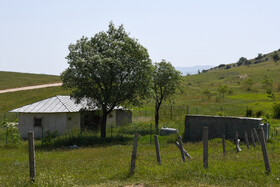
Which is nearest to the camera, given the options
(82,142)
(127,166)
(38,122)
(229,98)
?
(127,166)

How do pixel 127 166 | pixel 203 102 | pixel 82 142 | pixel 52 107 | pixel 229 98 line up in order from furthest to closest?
Result: pixel 229 98, pixel 203 102, pixel 52 107, pixel 82 142, pixel 127 166

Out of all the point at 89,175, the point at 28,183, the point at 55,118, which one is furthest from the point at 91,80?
the point at 28,183

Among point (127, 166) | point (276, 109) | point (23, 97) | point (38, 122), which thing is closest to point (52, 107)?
point (38, 122)

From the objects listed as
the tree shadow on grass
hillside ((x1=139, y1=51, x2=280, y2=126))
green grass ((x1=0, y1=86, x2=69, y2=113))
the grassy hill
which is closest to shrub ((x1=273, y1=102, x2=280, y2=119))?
hillside ((x1=139, y1=51, x2=280, y2=126))

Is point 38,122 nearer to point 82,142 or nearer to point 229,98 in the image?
point 82,142

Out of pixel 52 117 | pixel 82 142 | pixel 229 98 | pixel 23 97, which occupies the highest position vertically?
pixel 23 97

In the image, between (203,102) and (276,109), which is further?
(203,102)

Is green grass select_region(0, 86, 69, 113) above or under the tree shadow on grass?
above

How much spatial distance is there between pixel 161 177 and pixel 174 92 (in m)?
22.8

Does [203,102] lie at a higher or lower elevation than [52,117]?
higher

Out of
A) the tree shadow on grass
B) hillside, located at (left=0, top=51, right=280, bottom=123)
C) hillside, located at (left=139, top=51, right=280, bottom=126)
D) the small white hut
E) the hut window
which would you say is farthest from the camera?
hillside, located at (left=139, top=51, right=280, bottom=126)

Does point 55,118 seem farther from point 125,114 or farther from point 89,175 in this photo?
point 89,175

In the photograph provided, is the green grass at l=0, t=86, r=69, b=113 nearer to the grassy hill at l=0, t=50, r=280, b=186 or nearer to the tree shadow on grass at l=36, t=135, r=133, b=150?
the grassy hill at l=0, t=50, r=280, b=186

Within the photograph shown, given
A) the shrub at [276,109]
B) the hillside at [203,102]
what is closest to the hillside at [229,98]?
the hillside at [203,102]
